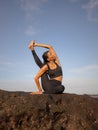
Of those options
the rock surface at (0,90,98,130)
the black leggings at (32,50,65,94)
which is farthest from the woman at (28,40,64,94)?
the rock surface at (0,90,98,130)

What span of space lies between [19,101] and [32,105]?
1.23 feet

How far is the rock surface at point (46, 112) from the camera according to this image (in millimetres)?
6969

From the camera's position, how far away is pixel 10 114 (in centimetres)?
691

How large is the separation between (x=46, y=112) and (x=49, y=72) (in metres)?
1.88

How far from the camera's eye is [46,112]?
7.42m

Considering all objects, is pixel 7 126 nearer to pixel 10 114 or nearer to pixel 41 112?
pixel 10 114

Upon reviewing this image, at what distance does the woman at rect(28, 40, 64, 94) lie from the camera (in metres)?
8.69

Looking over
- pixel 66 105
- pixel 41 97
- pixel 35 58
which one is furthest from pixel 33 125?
pixel 35 58

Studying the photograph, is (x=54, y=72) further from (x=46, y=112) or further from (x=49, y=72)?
(x=46, y=112)

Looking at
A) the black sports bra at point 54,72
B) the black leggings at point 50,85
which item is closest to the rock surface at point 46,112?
the black leggings at point 50,85

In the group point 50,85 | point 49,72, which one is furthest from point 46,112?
point 49,72

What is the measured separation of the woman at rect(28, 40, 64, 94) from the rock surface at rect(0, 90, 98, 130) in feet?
1.51

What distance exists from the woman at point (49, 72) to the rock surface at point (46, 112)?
460 millimetres

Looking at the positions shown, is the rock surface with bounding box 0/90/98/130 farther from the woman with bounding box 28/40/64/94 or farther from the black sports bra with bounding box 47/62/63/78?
the black sports bra with bounding box 47/62/63/78
